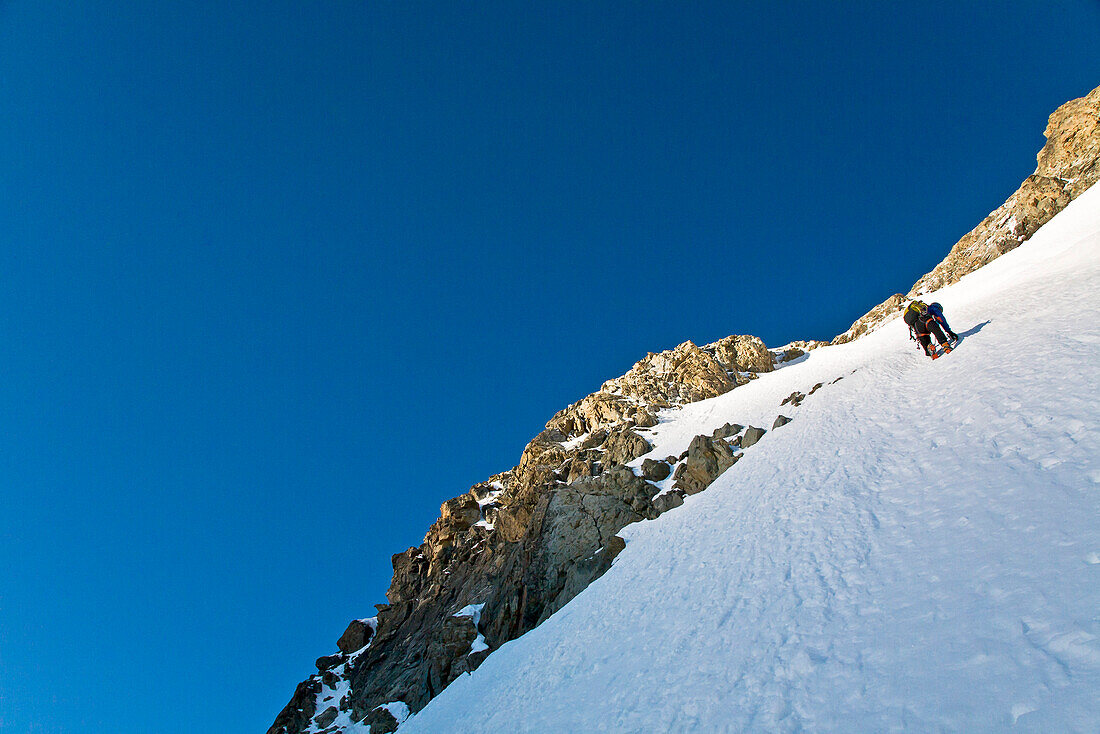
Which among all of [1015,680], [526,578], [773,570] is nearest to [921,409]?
[773,570]

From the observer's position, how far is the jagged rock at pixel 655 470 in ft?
111

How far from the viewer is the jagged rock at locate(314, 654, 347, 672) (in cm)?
5466

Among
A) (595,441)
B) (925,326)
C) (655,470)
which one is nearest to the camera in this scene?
(925,326)

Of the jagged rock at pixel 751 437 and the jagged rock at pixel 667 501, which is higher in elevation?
the jagged rock at pixel 751 437

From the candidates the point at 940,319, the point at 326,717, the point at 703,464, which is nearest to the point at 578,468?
the point at 703,464

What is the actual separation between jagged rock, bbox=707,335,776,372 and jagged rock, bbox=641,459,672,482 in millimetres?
35036

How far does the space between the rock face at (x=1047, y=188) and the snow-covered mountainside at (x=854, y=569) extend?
6.32m

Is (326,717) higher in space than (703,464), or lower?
lower

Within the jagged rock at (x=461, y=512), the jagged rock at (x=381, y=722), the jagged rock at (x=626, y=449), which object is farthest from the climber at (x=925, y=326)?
the jagged rock at (x=461, y=512)

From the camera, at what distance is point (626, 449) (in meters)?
43.2

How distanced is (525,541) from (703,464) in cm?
1586

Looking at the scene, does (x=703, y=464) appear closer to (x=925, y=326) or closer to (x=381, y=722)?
(x=925, y=326)

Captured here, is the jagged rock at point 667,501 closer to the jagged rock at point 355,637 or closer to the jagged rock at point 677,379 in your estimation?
the jagged rock at point 677,379

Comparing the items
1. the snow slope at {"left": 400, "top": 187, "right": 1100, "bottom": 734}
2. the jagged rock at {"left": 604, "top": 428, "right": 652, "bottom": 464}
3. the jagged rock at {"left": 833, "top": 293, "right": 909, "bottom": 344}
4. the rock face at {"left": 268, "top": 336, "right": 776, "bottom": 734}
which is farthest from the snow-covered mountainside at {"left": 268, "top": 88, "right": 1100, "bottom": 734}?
the jagged rock at {"left": 833, "top": 293, "right": 909, "bottom": 344}
